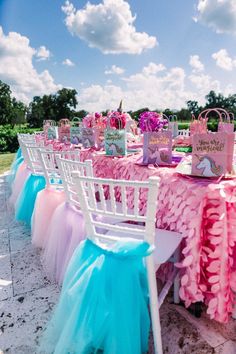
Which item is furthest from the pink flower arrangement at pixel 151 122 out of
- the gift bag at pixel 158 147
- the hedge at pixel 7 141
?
the hedge at pixel 7 141

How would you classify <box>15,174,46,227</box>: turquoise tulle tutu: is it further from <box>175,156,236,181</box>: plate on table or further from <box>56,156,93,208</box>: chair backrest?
<box>175,156,236,181</box>: plate on table

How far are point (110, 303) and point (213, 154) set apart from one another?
82 cm

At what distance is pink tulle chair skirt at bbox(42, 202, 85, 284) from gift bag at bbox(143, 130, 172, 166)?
0.60 metres

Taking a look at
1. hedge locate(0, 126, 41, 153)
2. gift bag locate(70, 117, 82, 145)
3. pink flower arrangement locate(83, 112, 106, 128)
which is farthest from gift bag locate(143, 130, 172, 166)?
hedge locate(0, 126, 41, 153)

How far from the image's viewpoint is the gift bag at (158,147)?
1615 millimetres

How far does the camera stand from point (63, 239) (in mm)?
1594

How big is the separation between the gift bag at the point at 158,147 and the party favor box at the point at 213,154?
1.21 feet

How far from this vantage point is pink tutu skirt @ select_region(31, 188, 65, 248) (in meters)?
2.06

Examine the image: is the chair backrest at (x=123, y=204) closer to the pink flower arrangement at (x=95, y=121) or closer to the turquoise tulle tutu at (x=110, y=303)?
the turquoise tulle tutu at (x=110, y=303)

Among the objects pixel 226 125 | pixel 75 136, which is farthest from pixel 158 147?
pixel 75 136

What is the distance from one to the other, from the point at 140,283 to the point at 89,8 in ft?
28.3

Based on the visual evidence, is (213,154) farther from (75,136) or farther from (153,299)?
(75,136)

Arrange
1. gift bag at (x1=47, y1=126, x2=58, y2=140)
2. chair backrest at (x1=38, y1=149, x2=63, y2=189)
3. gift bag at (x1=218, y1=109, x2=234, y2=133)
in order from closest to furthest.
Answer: gift bag at (x1=218, y1=109, x2=234, y2=133) → chair backrest at (x1=38, y1=149, x2=63, y2=189) → gift bag at (x1=47, y1=126, x2=58, y2=140)

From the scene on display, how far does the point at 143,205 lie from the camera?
1.61 metres
